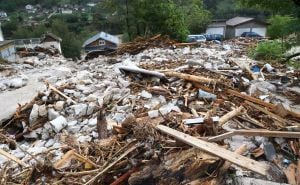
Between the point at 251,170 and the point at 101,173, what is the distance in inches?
71.6

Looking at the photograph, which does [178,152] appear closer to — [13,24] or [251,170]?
[251,170]

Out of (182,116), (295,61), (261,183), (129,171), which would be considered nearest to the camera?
(261,183)

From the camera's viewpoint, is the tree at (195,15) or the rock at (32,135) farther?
the tree at (195,15)

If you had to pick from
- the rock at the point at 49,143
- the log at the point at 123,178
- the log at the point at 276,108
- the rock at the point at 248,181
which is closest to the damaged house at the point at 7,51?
the rock at the point at 49,143

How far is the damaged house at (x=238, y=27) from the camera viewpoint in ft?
96.9

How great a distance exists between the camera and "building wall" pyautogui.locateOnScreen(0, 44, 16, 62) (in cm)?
1888

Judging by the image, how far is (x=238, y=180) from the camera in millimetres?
3400

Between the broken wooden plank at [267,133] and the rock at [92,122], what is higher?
the broken wooden plank at [267,133]

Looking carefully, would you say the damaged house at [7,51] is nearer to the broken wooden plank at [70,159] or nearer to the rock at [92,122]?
the rock at [92,122]

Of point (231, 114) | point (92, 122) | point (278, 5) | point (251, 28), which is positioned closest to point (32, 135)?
point (92, 122)

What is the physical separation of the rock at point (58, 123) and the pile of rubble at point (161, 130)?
19mm

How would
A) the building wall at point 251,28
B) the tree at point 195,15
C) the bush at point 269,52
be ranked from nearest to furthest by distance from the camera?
the bush at point 269,52, the tree at point 195,15, the building wall at point 251,28

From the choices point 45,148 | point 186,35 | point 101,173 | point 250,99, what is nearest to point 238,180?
point 101,173

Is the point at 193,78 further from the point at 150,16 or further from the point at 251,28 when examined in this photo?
the point at 251,28
